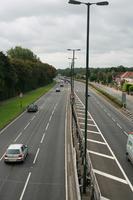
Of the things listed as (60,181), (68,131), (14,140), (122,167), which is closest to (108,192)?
(60,181)

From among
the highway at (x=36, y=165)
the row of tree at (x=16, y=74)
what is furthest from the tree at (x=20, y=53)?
the highway at (x=36, y=165)

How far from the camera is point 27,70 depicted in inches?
4547

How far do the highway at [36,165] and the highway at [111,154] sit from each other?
258cm

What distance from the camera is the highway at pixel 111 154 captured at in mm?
27323

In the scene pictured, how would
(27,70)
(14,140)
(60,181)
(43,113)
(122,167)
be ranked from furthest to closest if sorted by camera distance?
(27,70), (43,113), (14,140), (122,167), (60,181)

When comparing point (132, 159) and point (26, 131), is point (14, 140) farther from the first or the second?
point (132, 159)

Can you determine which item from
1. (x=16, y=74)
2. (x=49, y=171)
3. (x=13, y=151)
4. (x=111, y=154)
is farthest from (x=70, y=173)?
(x=16, y=74)

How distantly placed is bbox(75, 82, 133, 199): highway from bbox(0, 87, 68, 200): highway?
2578 millimetres

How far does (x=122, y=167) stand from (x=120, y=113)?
131 ft

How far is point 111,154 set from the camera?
37.2 metres

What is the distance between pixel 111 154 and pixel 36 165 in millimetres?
7164

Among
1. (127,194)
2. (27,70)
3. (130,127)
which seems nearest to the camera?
(127,194)

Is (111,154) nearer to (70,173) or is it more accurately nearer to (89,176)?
(70,173)

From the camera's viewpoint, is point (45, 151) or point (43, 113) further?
point (43, 113)
